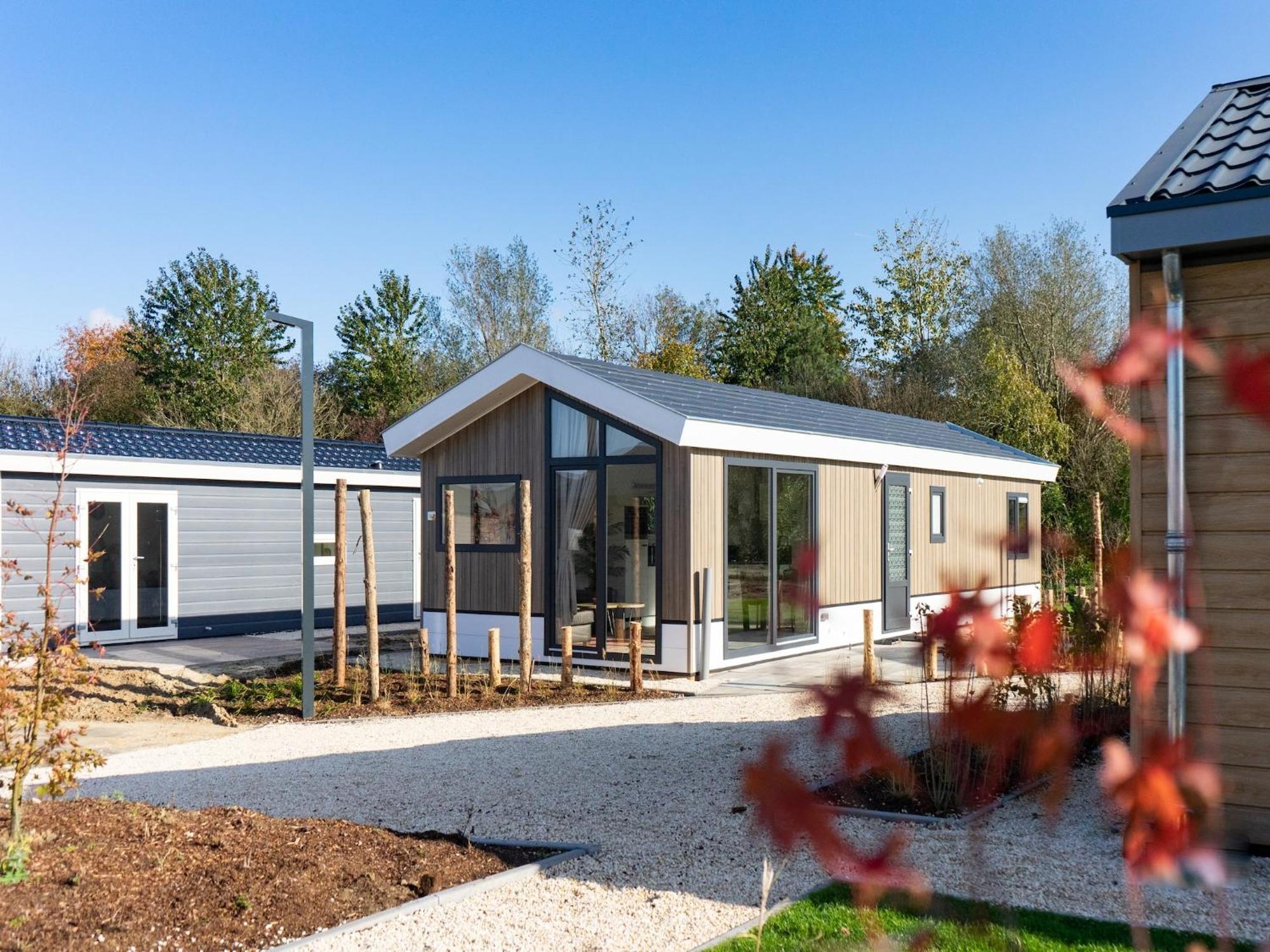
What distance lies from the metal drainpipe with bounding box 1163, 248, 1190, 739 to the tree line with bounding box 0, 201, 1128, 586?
2020cm

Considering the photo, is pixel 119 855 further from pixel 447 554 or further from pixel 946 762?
pixel 447 554

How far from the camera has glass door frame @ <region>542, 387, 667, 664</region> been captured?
11.9 meters

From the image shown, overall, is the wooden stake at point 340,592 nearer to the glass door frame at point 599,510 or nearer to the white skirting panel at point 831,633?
the glass door frame at point 599,510

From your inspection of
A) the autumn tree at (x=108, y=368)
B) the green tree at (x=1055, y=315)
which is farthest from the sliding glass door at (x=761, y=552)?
the autumn tree at (x=108, y=368)

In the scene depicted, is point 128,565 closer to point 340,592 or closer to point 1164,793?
point 340,592

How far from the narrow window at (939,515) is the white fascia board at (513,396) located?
6.13 metres

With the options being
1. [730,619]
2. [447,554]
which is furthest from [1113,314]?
[447,554]

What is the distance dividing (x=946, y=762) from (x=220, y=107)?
22.3 metres

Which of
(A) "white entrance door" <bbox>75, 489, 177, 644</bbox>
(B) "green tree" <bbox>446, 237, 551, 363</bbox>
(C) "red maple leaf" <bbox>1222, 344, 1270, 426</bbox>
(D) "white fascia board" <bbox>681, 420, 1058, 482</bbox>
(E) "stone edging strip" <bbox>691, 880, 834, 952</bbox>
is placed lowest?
(E) "stone edging strip" <bbox>691, 880, 834, 952</bbox>

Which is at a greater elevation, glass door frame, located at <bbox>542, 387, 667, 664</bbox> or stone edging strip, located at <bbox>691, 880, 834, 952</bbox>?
glass door frame, located at <bbox>542, 387, 667, 664</bbox>

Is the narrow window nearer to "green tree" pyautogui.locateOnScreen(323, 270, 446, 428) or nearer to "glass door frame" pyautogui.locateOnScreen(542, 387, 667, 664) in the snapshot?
"glass door frame" pyautogui.locateOnScreen(542, 387, 667, 664)

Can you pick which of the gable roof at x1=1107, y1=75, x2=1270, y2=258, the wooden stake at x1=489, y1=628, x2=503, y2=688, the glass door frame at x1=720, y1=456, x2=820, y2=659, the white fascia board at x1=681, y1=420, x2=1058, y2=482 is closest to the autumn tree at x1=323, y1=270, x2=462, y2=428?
the white fascia board at x1=681, y1=420, x2=1058, y2=482

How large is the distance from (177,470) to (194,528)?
880mm

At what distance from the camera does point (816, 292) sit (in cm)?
4231
